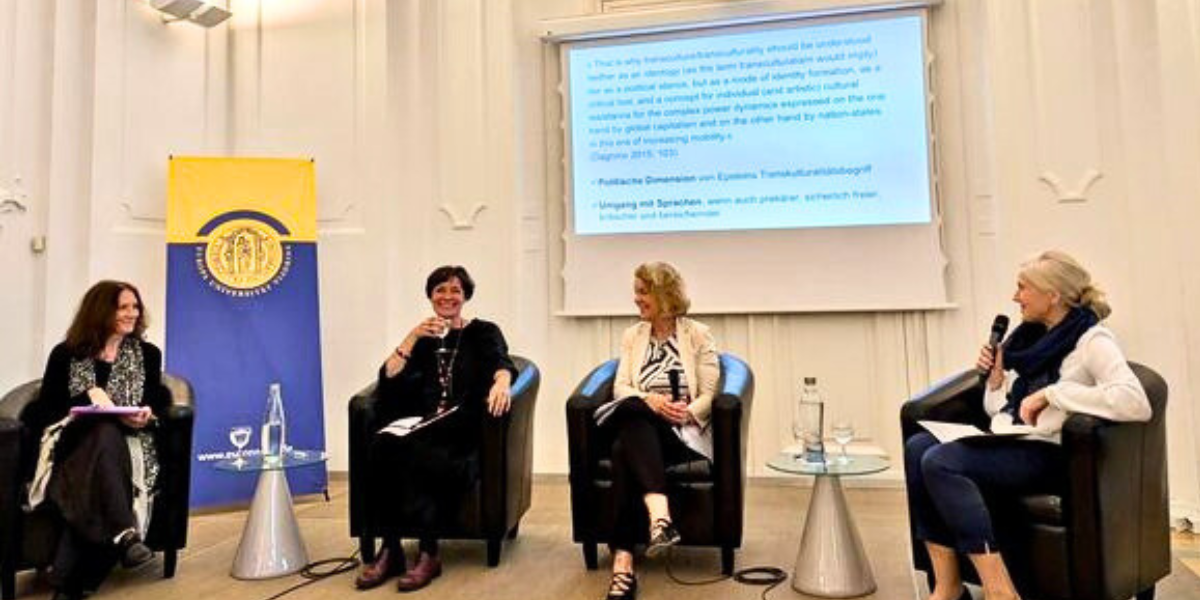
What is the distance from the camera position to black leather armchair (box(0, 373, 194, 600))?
94.3 inches

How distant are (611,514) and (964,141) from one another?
2.76 meters

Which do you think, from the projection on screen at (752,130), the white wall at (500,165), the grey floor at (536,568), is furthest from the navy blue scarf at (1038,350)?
the projection on screen at (752,130)

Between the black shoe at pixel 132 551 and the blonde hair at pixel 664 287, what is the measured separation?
6.32ft

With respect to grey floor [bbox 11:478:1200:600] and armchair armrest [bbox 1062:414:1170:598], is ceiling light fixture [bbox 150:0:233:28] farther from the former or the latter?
armchair armrest [bbox 1062:414:1170:598]

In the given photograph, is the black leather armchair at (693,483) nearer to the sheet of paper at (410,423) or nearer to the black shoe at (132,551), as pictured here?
the sheet of paper at (410,423)

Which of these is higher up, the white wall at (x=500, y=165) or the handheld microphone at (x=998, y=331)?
the white wall at (x=500, y=165)

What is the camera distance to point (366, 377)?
4254 mm

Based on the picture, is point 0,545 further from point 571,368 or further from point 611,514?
point 571,368

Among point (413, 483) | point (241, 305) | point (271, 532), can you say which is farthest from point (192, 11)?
point (413, 483)

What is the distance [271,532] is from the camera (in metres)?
2.76

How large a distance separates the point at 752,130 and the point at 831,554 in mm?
2306

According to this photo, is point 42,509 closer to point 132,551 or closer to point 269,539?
point 132,551

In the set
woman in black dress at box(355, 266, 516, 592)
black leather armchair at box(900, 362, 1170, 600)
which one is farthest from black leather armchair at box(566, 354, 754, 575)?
black leather armchair at box(900, 362, 1170, 600)

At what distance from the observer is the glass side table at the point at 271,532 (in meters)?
2.71
